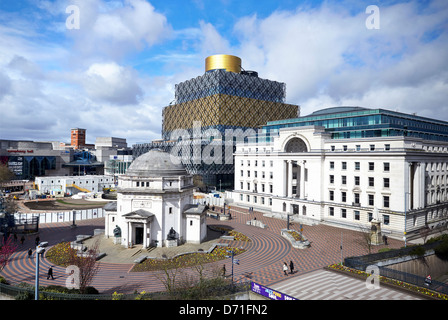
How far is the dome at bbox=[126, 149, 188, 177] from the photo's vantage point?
42.8 m

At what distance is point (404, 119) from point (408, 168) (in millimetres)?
16894

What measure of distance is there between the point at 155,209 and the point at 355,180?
3733cm

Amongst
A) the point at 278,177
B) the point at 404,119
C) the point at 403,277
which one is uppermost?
the point at 404,119

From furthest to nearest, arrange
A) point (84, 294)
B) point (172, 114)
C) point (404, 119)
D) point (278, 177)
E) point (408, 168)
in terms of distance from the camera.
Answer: point (172, 114), point (278, 177), point (404, 119), point (408, 168), point (84, 294)

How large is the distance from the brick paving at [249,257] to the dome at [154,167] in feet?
41.6

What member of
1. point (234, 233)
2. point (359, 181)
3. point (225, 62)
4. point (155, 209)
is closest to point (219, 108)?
point (225, 62)

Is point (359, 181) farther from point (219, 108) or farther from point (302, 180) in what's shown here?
point (219, 108)

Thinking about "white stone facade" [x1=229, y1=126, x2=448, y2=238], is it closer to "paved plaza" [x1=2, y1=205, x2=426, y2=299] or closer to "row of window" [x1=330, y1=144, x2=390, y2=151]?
"row of window" [x1=330, y1=144, x2=390, y2=151]

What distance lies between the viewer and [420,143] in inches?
2122

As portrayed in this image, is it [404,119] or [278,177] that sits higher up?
[404,119]

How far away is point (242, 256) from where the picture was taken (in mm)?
38719

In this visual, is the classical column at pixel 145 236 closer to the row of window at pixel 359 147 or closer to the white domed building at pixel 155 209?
the white domed building at pixel 155 209
